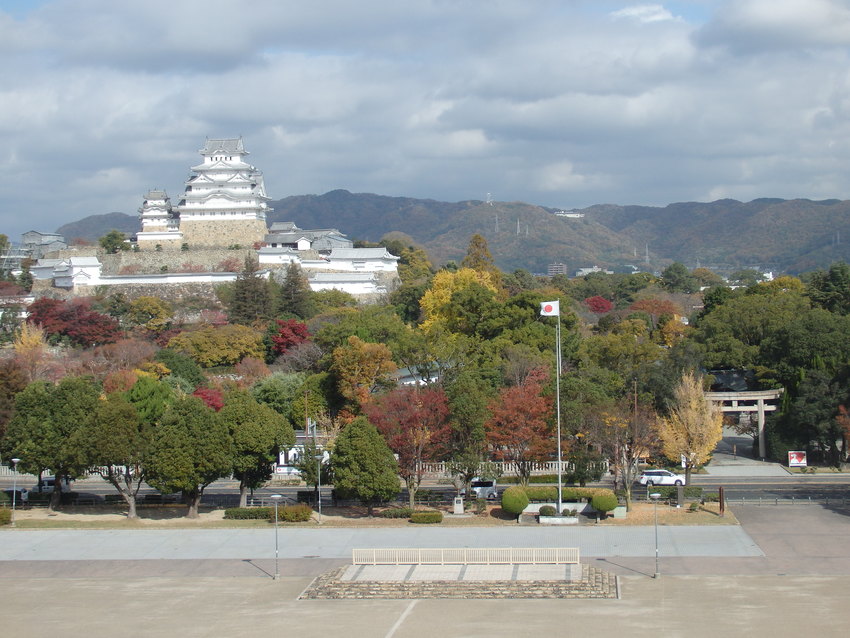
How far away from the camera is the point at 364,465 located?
41.4m

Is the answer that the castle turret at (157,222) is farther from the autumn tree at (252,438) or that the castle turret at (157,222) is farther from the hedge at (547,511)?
the hedge at (547,511)

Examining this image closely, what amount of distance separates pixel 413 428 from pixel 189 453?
8635 mm

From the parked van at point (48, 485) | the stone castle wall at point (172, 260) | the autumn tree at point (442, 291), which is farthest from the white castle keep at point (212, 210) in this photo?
the parked van at point (48, 485)

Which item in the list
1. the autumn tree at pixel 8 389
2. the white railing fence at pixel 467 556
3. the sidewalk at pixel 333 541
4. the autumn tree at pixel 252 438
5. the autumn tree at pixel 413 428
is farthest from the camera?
the autumn tree at pixel 8 389

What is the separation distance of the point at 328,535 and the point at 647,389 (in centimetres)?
2034

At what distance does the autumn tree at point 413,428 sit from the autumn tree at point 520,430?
6.66ft

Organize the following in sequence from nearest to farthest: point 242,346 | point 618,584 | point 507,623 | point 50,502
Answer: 1. point 507,623
2. point 618,584
3. point 50,502
4. point 242,346

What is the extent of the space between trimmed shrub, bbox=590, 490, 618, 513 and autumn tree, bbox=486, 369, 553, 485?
202 inches

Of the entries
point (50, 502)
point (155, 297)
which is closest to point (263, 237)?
point (155, 297)

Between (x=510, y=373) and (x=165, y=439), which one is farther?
(x=510, y=373)

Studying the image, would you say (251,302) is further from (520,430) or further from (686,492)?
(686,492)

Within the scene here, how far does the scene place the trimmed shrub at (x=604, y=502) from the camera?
1576 inches

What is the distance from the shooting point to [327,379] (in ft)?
192

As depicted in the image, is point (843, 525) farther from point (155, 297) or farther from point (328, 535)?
point (155, 297)
